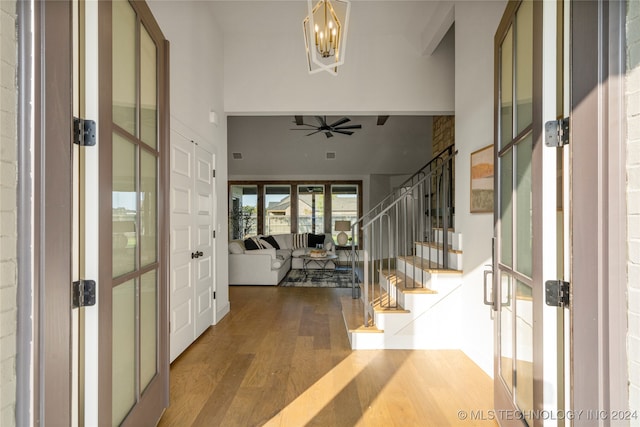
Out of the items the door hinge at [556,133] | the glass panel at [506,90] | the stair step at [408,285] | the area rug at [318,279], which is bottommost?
the area rug at [318,279]

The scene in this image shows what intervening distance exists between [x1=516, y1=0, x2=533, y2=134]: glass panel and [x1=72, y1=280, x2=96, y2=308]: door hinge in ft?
6.33

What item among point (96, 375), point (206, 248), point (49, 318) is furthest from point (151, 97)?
point (206, 248)

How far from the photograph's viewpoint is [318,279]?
6859 millimetres

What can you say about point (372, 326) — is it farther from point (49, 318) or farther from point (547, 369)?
point (49, 318)

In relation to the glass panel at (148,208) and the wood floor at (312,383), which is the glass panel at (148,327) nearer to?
the glass panel at (148,208)

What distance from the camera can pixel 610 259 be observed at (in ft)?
3.87

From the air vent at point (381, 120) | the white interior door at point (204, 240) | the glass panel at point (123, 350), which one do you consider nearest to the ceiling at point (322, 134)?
the air vent at point (381, 120)

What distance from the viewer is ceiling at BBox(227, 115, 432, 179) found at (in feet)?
25.3

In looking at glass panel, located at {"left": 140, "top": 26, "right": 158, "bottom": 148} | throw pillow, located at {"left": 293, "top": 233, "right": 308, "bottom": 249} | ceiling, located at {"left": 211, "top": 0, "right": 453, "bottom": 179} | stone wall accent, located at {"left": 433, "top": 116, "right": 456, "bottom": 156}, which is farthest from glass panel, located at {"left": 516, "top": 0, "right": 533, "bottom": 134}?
throw pillow, located at {"left": 293, "top": 233, "right": 308, "bottom": 249}

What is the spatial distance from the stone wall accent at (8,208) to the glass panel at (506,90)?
2.09m

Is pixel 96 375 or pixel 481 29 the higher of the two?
pixel 481 29

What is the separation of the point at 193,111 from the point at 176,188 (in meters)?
0.86

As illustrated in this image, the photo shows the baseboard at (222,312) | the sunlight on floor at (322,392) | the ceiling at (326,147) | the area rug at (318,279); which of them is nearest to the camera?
the sunlight on floor at (322,392)

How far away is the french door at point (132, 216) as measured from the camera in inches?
55.0
